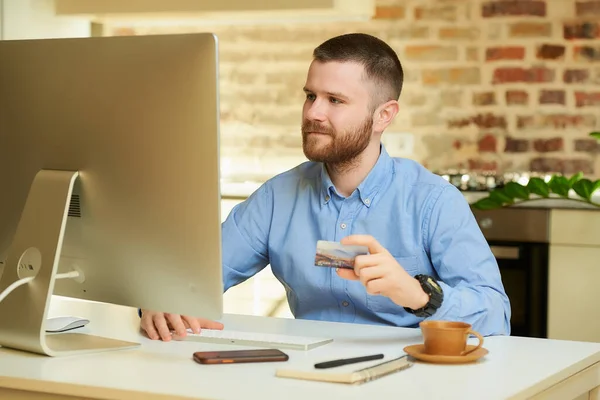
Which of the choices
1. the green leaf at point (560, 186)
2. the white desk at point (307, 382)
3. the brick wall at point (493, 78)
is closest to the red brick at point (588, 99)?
the brick wall at point (493, 78)

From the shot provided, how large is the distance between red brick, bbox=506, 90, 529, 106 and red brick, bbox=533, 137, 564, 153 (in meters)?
0.18

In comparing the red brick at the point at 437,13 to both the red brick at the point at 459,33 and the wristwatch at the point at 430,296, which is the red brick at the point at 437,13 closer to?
the red brick at the point at 459,33

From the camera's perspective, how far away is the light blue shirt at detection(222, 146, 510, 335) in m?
2.02

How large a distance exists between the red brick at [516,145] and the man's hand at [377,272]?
8.44 ft

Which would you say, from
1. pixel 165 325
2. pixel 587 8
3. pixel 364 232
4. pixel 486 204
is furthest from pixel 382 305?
pixel 587 8

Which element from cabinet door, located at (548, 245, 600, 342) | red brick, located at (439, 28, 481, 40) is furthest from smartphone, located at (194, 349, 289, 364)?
red brick, located at (439, 28, 481, 40)

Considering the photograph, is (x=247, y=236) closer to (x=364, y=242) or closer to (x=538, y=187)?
(x=364, y=242)

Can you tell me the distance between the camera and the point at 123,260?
1630mm

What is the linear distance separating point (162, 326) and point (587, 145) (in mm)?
2818

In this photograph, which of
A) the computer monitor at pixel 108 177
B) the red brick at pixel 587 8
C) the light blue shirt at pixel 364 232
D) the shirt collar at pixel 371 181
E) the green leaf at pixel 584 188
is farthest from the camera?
the red brick at pixel 587 8

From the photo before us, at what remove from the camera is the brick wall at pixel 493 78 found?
413cm

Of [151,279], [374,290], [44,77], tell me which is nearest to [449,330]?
[374,290]

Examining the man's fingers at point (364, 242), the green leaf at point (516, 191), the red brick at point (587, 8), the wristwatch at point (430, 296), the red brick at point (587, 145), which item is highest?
the red brick at point (587, 8)

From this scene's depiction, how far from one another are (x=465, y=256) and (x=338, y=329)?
327 mm
